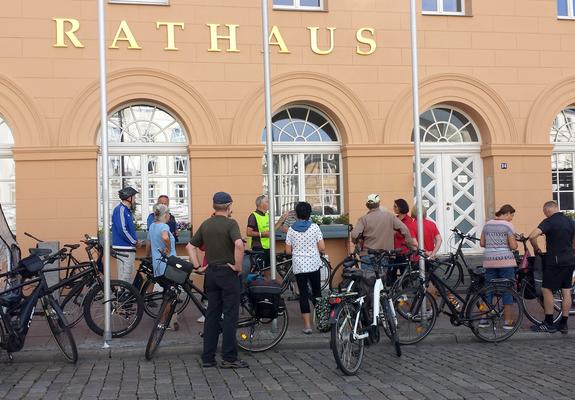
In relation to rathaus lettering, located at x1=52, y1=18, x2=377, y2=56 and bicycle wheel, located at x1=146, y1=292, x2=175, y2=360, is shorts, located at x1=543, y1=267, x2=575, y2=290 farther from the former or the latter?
rathaus lettering, located at x1=52, y1=18, x2=377, y2=56

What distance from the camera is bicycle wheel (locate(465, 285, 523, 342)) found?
28.6 ft

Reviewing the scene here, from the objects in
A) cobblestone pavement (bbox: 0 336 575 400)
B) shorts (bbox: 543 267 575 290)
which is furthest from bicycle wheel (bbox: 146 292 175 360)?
shorts (bbox: 543 267 575 290)

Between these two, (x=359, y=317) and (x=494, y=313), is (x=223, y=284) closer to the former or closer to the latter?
(x=359, y=317)

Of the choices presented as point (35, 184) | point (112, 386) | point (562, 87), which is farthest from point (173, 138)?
point (562, 87)

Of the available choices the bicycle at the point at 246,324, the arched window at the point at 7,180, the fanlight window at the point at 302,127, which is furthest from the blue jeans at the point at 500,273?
the arched window at the point at 7,180

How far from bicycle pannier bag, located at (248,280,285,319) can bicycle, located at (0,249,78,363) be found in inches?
80.0

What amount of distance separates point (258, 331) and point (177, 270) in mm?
1203

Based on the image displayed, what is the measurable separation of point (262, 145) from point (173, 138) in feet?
5.30

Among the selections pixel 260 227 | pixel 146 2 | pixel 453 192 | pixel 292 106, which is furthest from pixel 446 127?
pixel 146 2

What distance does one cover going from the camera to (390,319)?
312 inches

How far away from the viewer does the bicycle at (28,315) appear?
749cm

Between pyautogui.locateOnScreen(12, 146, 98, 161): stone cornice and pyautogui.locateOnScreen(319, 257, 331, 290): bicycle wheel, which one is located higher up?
pyautogui.locateOnScreen(12, 146, 98, 161): stone cornice

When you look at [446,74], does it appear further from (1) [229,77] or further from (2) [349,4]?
(1) [229,77]

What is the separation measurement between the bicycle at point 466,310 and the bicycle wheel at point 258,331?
4.69 feet
